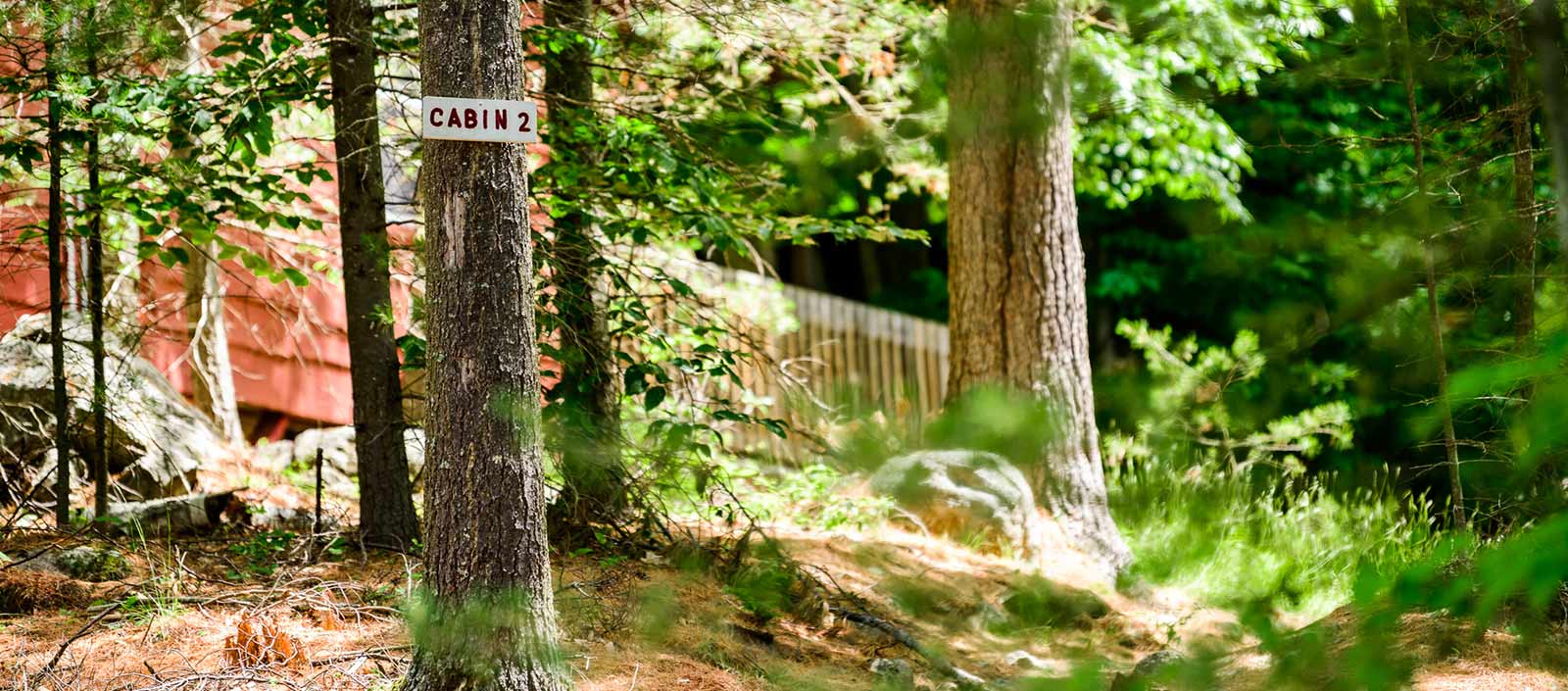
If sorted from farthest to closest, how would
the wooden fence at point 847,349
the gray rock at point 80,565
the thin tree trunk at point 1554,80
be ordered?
the wooden fence at point 847,349
the gray rock at point 80,565
the thin tree trunk at point 1554,80

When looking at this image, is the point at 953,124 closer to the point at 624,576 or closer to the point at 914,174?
the point at 624,576

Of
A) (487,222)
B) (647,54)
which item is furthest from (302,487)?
(487,222)

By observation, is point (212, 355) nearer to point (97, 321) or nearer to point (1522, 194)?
point (97, 321)

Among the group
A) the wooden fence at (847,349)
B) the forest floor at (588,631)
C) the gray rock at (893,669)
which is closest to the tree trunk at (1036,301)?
the forest floor at (588,631)

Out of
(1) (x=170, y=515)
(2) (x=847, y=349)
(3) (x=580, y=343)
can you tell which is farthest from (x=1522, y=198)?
(2) (x=847, y=349)

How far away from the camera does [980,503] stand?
7109mm

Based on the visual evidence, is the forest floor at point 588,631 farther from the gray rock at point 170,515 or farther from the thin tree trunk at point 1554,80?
the thin tree trunk at point 1554,80

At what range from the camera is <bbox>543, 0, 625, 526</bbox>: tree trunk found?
220 inches

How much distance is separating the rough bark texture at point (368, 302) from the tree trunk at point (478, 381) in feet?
5.96

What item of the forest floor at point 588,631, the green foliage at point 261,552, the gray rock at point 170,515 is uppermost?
the gray rock at point 170,515

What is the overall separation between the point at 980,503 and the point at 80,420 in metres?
4.50

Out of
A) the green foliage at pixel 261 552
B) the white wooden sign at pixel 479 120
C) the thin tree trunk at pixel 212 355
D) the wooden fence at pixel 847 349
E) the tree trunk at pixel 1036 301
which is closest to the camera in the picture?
the white wooden sign at pixel 479 120

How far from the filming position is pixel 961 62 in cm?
193

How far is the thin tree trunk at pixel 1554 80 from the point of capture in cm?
124
